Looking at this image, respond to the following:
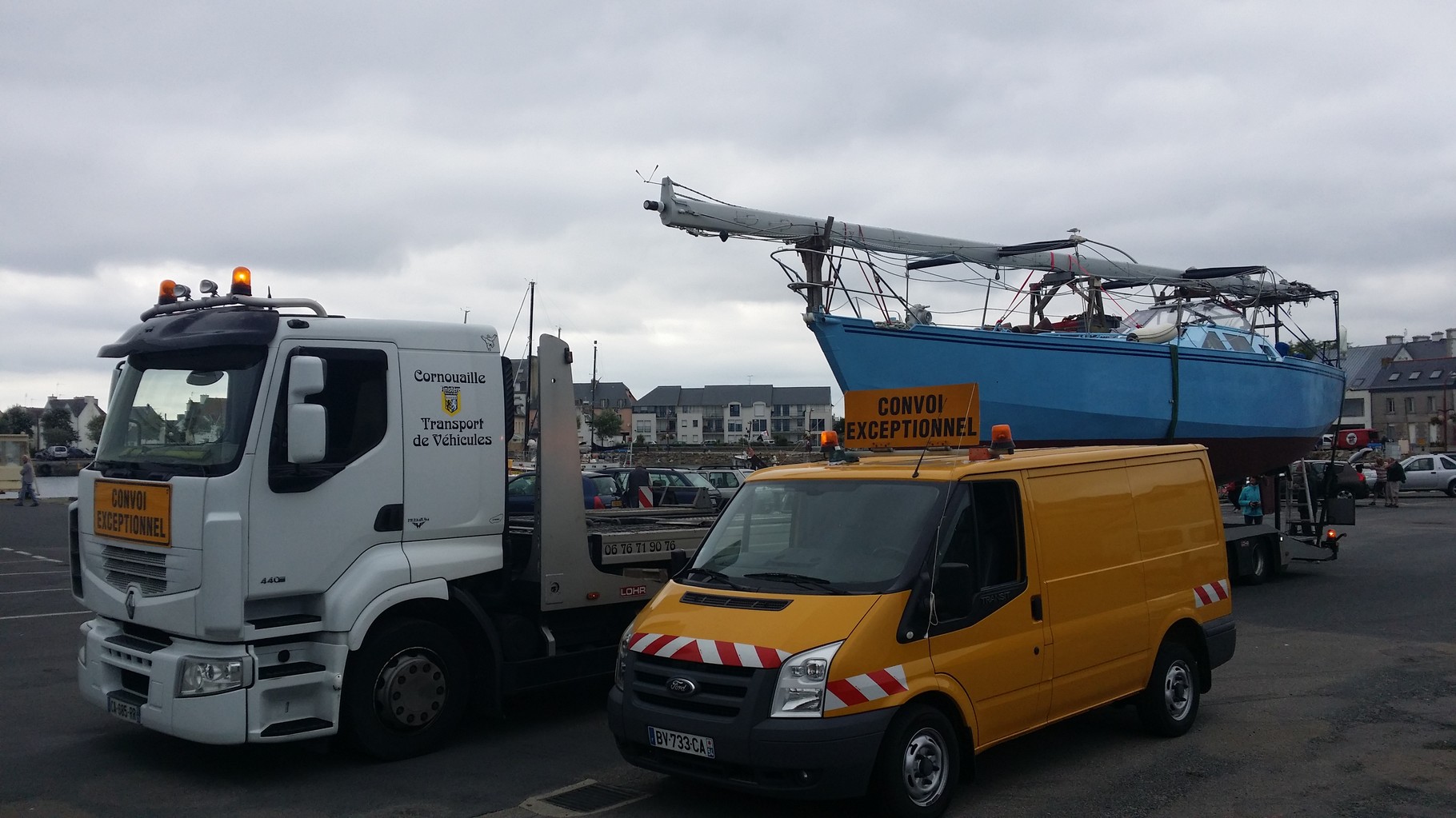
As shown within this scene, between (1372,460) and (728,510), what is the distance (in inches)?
1815

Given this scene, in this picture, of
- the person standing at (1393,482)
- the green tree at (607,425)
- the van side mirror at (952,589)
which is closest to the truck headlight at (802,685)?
the van side mirror at (952,589)

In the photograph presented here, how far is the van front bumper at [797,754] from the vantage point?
487 cm

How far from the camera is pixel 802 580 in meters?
5.60

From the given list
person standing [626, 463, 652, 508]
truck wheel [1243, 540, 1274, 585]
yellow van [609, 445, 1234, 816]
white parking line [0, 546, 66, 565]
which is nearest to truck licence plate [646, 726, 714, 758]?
yellow van [609, 445, 1234, 816]

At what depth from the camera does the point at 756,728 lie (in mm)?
4941

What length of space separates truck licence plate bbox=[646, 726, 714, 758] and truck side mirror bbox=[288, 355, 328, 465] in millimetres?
2598

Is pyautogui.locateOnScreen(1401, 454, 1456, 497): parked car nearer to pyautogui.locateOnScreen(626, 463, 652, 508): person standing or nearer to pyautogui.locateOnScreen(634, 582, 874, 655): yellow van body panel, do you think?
pyautogui.locateOnScreen(626, 463, 652, 508): person standing

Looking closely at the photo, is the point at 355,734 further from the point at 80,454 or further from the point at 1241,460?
the point at 80,454

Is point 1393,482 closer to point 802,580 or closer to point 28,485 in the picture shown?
point 802,580

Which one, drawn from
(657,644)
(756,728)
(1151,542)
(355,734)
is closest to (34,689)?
(355,734)

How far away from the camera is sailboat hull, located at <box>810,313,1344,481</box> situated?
13531 millimetres

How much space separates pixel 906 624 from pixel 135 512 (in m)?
4.73

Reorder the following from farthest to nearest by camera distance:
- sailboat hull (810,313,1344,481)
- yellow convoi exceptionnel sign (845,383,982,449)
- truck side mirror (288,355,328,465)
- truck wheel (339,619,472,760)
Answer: sailboat hull (810,313,1344,481), yellow convoi exceptionnel sign (845,383,982,449), truck wheel (339,619,472,760), truck side mirror (288,355,328,465)

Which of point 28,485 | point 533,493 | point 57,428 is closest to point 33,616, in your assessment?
point 533,493
